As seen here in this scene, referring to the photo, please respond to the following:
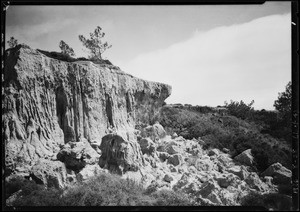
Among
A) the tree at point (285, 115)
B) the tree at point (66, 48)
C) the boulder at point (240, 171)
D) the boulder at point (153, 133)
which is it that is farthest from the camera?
the tree at point (66, 48)

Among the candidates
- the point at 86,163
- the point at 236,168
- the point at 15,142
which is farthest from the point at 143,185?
the point at 15,142

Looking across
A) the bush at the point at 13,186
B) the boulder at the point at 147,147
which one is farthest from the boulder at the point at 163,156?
the bush at the point at 13,186

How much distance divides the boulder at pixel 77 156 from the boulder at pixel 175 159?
182 inches

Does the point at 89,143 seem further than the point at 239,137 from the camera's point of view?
No

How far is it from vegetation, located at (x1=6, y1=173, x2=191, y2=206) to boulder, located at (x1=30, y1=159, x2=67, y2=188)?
344 mm

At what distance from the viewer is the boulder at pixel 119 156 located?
11.3 m

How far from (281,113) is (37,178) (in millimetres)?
24976

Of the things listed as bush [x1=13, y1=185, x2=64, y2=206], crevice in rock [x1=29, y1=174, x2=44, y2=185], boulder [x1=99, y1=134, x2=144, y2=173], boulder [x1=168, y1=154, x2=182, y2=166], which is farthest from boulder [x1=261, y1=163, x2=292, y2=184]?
crevice in rock [x1=29, y1=174, x2=44, y2=185]

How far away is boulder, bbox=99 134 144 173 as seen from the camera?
1134 centimetres

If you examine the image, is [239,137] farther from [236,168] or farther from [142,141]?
[142,141]

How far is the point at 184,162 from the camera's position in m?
13.3

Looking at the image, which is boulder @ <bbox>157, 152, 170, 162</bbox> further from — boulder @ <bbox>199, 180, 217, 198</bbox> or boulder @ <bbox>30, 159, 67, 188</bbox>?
boulder @ <bbox>30, 159, 67, 188</bbox>

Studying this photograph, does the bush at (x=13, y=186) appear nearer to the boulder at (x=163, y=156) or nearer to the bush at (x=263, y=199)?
the boulder at (x=163, y=156)

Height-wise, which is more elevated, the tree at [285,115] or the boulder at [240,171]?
the tree at [285,115]
